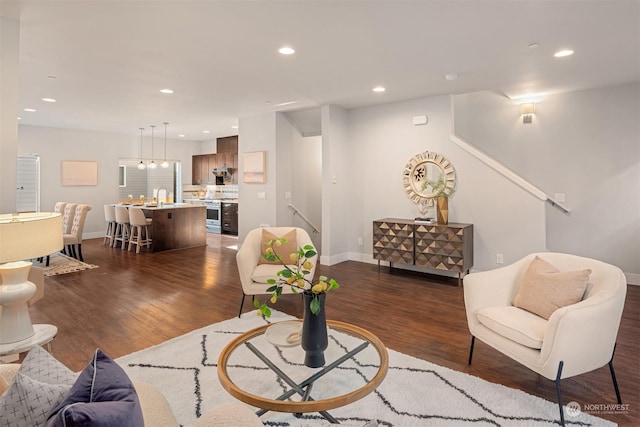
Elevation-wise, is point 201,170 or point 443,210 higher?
point 201,170

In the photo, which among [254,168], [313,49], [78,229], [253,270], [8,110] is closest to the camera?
[8,110]

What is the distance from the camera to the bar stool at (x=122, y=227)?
7.31m

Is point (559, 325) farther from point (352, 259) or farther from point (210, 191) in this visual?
point (210, 191)

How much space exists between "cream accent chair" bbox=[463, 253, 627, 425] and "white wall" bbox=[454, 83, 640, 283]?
309 cm

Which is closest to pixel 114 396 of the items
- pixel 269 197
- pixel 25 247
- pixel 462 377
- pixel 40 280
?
pixel 25 247

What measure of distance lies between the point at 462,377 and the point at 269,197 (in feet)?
15.5

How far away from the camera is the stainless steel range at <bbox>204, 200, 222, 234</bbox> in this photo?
985cm

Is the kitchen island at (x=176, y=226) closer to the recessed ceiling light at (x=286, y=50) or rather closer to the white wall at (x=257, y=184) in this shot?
the white wall at (x=257, y=184)

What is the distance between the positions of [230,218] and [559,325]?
335 inches

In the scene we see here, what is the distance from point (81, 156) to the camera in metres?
8.62

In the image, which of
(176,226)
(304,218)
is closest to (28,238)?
(304,218)

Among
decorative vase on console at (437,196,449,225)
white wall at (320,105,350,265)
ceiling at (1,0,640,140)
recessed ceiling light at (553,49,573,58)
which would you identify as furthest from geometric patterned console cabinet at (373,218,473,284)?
recessed ceiling light at (553,49,573,58)

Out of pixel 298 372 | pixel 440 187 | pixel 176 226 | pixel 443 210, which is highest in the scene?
pixel 440 187

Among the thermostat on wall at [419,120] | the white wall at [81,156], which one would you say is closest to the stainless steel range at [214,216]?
the white wall at [81,156]
